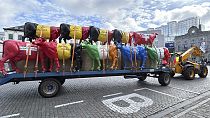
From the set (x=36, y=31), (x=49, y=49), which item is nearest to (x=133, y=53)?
(x=49, y=49)

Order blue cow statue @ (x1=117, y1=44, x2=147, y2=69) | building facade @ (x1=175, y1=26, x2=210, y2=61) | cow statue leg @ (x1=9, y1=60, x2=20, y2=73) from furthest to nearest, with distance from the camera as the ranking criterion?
building facade @ (x1=175, y1=26, x2=210, y2=61) < blue cow statue @ (x1=117, y1=44, x2=147, y2=69) < cow statue leg @ (x1=9, y1=60, x2=20, y2=73)

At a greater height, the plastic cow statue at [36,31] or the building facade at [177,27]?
the building facade at [177,27]

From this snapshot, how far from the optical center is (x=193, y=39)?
62.6 metres

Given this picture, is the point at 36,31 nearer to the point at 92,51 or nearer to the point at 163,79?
the point at 92,51

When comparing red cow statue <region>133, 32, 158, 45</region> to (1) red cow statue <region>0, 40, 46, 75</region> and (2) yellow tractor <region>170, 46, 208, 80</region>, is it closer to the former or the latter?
(2) yellow tractor <region>170, 46, 208, 80</region>

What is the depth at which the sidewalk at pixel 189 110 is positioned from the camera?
5923 millimetres

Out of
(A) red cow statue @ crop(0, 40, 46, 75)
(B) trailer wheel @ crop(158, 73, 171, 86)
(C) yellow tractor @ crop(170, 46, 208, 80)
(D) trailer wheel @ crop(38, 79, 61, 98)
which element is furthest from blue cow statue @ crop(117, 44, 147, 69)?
(C) yellow tractor @ crop(170, 46, 208, 80)

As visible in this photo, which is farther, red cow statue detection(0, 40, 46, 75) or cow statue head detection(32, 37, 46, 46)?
cow statue head detection(32, 37, 46, 46)

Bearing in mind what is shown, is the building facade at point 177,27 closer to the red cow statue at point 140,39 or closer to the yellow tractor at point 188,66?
the yellow tractor at point 188,66

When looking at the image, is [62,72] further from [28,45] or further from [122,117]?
[122,117]

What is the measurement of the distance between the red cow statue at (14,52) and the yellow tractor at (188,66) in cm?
916

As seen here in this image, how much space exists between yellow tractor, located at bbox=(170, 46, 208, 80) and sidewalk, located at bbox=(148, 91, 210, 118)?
565 cm

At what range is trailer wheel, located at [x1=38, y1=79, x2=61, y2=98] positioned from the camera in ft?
24.5

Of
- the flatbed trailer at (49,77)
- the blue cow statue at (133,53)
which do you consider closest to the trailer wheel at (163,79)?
the blue cow statue at (133,53)
